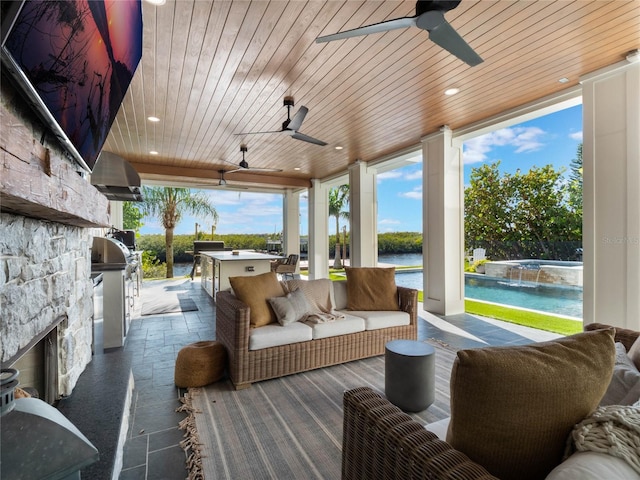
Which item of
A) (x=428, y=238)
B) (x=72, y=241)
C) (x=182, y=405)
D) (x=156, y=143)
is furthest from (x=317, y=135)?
(x=182, y=405)

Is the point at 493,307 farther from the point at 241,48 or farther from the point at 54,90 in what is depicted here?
the point at 54,90

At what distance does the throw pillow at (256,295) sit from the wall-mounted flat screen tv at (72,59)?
156 centimetres

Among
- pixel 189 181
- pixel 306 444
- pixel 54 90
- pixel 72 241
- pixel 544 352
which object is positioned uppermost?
pixel 189 181

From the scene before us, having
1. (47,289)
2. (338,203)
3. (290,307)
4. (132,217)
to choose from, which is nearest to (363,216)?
(290,307)

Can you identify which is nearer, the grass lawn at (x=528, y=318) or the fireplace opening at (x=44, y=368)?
the fireplace opening at (x=44, y=368)

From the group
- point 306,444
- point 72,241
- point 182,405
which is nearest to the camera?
point 306,444

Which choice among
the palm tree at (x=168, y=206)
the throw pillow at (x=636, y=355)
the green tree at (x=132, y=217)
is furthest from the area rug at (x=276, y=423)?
the green tree at (x=132, y=217)

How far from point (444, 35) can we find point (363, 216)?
5.07 meters

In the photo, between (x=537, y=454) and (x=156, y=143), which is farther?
(x=156, y=143)

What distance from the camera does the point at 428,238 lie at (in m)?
5.35

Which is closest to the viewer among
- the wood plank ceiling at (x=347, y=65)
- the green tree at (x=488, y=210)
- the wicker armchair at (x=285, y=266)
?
the wood plank ceiling at (x=347, y=65)

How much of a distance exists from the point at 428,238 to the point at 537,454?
4.71 meters

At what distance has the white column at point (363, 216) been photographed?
283 inches

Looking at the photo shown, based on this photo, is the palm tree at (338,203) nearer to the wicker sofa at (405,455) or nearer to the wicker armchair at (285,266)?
the wicker armchair at (285,266)
